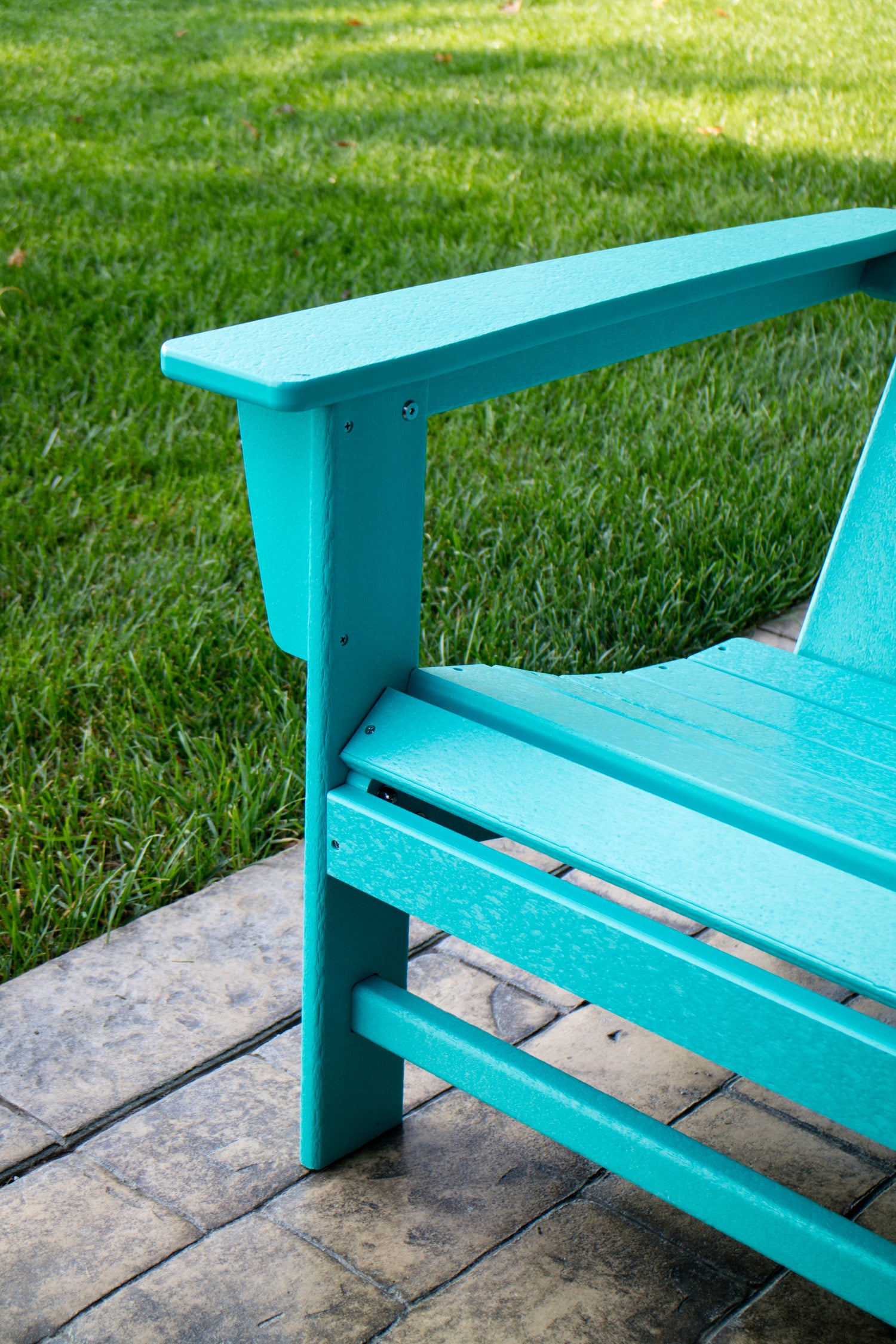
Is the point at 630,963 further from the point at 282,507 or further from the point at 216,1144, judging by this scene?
the point at 216,1144

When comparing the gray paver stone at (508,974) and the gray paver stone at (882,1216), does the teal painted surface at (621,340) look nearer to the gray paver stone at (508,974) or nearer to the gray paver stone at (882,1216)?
the gray paver stone at (508,974)

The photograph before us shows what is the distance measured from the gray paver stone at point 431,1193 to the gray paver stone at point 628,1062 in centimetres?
11

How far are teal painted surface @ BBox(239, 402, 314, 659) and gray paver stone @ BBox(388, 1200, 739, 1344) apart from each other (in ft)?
2.28

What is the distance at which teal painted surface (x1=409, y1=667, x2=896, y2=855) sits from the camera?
1212 mm

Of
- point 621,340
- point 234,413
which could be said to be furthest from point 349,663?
point 234,413

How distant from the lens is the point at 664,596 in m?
2.73

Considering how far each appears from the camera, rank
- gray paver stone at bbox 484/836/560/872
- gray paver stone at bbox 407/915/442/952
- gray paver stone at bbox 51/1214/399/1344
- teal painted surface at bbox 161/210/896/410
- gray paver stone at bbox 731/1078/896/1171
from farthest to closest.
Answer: gray paver stone at bbox 484/836/560/872
gray paver stone at bbox 407/915/442/952
gray paver stone at bbox 731/1078/896/1171
gray paver stone at bbox 51/1214/399/1344
teal painted surface at bbox 161/210/896/410

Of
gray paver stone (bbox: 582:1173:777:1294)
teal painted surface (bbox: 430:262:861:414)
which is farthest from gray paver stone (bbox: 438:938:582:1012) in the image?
teal painted surface (bbox: 430:262:861:414)

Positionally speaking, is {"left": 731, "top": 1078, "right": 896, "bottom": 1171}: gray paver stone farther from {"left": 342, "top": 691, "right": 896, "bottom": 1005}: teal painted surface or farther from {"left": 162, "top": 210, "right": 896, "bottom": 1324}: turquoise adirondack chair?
{"left": 342, "top": 691, "right": 896, "bottom": 1005}: teal painted surface

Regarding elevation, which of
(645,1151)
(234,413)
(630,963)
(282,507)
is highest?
(282,507)

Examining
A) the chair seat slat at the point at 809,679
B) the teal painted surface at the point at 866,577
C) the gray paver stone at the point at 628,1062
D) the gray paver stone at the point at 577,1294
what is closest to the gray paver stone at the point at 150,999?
the gray paver stone at the point at 628,1062

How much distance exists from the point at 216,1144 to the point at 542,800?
2.27 ft

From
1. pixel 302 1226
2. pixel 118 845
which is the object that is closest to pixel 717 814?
pixel 302 1226

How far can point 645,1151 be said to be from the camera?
1.26 m
